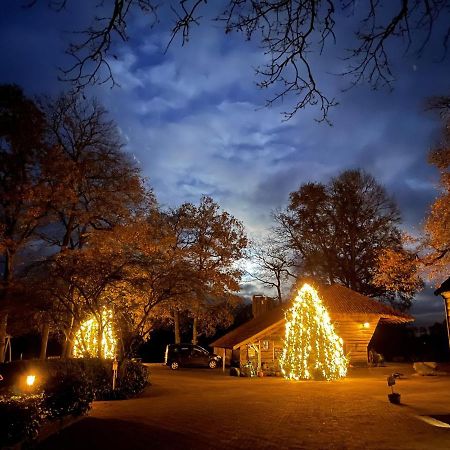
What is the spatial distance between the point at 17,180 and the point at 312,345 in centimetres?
1482

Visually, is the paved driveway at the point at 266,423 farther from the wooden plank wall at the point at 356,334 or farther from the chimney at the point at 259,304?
the chimney at the point at 259,304

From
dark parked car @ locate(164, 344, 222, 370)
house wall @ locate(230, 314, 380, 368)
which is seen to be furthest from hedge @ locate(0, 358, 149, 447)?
dark parked car @ locate(164, 344, 222, 370)

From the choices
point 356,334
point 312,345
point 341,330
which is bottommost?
point 312,345

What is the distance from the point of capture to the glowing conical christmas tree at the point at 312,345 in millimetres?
21641

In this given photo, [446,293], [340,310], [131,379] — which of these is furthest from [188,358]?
[446,293]

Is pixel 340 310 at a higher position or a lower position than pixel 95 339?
higher

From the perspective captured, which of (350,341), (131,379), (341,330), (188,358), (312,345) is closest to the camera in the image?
(131,379)

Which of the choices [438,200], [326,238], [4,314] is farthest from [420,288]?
[4,314]

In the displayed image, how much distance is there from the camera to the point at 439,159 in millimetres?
19703

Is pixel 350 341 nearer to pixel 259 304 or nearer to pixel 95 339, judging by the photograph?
pixel 259 304

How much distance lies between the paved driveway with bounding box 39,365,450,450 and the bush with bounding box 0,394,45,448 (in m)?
0.56

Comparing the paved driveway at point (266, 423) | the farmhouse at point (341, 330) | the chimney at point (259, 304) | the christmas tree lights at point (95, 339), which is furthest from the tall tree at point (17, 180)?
the chimney at point (259, 304)

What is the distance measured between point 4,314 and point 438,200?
17.9 m

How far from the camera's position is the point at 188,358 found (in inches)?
1439
